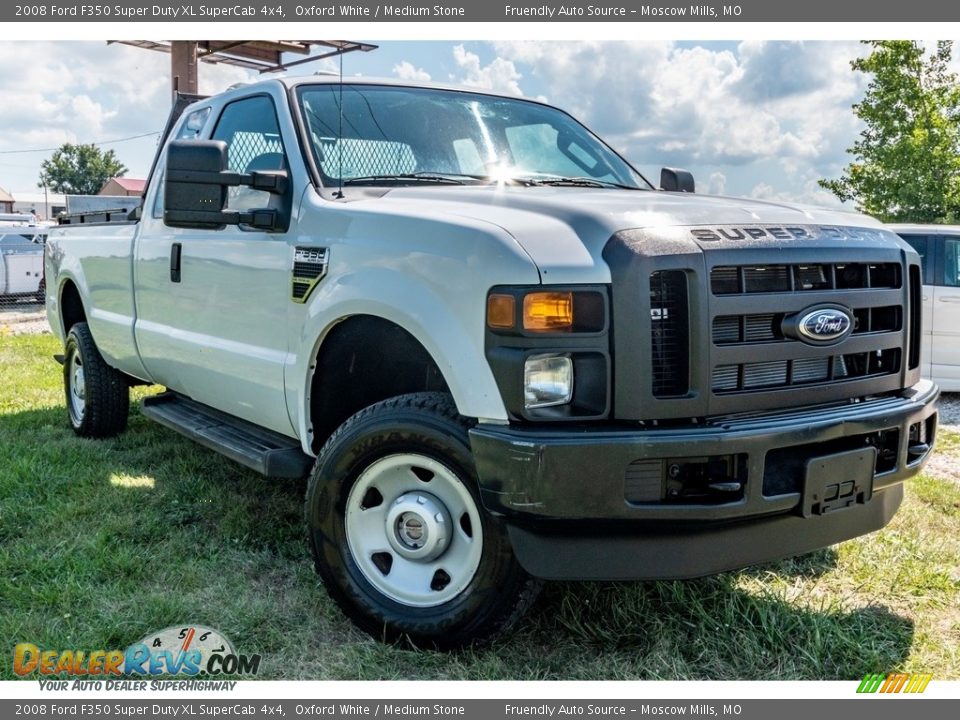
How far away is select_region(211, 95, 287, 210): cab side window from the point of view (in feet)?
13.0

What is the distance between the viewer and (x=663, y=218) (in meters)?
2.88

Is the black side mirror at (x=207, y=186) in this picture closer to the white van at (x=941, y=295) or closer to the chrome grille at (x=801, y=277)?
the chrome grille at (x=801, y=277)

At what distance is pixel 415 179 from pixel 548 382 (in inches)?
57.1

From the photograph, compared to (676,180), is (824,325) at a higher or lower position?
lower

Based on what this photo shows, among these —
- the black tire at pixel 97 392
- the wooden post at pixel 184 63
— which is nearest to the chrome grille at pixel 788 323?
the black tire at pixel 97 392

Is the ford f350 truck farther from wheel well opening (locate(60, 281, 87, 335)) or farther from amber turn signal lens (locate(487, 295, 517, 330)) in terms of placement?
wheel well opening (locate(60, 281, 87, 335))

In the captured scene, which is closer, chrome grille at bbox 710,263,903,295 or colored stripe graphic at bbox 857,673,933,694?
chrome grille at bbox 710,263,903,295

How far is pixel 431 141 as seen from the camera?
3.97 metres

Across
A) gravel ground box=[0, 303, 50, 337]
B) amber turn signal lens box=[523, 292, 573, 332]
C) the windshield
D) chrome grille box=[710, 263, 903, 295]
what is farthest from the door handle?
gravel ground box=[0, 303, 50, 337]

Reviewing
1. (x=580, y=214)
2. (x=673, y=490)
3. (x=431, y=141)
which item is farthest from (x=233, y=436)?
(x=673, y=490)

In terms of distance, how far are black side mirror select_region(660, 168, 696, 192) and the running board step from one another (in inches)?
99.3

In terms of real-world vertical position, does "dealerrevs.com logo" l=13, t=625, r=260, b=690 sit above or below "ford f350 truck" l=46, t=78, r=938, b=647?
below

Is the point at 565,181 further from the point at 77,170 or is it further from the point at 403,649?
the point at 77,170

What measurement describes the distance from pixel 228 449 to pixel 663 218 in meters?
2.23
